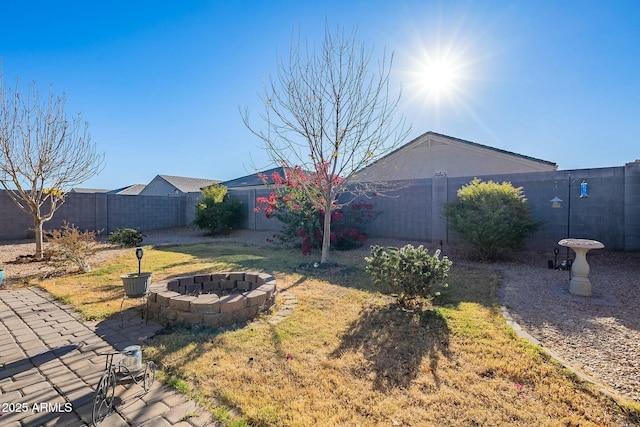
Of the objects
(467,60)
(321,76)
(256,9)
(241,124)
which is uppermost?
(256,9)

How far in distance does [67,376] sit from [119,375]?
577mm

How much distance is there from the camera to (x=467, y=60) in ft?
24.3

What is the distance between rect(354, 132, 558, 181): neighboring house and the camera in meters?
12.7

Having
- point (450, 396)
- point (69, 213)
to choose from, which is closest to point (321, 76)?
point (450, 396)

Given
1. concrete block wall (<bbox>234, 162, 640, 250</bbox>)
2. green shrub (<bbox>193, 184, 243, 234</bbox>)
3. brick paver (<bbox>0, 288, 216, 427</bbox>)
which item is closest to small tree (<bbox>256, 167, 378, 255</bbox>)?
concrete block wall (<bbox>234, 162, 640, 250</bbox>)

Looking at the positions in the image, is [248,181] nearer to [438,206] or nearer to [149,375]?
[438,206]

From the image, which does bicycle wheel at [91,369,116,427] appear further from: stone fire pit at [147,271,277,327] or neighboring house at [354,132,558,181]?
neighboring house at [354,132,558,181]

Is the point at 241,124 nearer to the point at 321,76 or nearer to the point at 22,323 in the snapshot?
the point at 321,76

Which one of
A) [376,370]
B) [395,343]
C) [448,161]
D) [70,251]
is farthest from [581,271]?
[70,251]

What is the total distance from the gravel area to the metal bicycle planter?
391cm

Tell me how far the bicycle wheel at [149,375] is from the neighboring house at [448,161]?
1001 centimetres

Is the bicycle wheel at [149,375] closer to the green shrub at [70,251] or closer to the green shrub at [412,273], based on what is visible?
the green shrub at [412,273]

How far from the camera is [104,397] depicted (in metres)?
2.36

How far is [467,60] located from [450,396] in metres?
7.53
